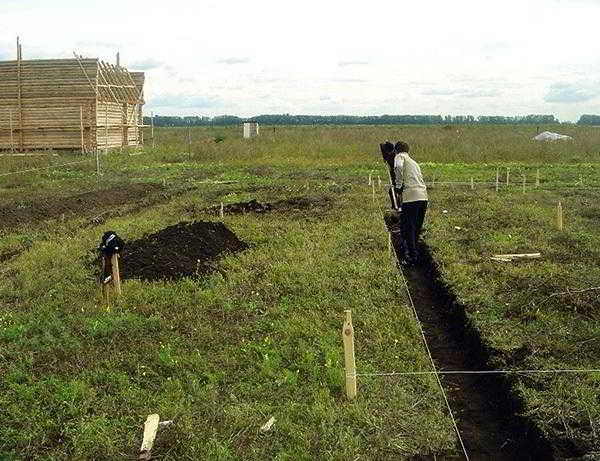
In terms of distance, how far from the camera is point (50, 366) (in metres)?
5.63

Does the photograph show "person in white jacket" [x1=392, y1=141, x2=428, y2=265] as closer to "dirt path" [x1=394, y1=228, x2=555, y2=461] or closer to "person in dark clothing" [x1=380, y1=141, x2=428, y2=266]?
"person in dark clothing" [x1=380, y1=141, x2=428, y2=266]

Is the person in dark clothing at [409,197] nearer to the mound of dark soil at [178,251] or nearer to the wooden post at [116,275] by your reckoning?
the mound of dark soil at [178,251]

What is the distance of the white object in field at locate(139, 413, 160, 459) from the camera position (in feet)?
14.1

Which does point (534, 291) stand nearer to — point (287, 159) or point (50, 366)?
point (50, 366)

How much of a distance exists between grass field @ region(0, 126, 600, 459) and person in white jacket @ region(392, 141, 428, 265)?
1.28ft

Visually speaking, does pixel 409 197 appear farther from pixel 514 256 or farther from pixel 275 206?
pixel 275 206

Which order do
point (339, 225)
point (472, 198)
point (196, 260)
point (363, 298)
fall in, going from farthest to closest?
point (472, 198)
point (339, 225)
point (196, 260)
point (363, 298)

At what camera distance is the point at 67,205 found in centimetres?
1473

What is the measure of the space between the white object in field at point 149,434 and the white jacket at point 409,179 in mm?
5827

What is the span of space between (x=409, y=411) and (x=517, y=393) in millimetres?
923

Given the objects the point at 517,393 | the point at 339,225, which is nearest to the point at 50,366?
the point at 517,393

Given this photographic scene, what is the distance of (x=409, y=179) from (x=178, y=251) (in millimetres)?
3578

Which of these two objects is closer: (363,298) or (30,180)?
(363,298)

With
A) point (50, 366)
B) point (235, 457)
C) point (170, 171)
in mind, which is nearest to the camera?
point (235, 457)
